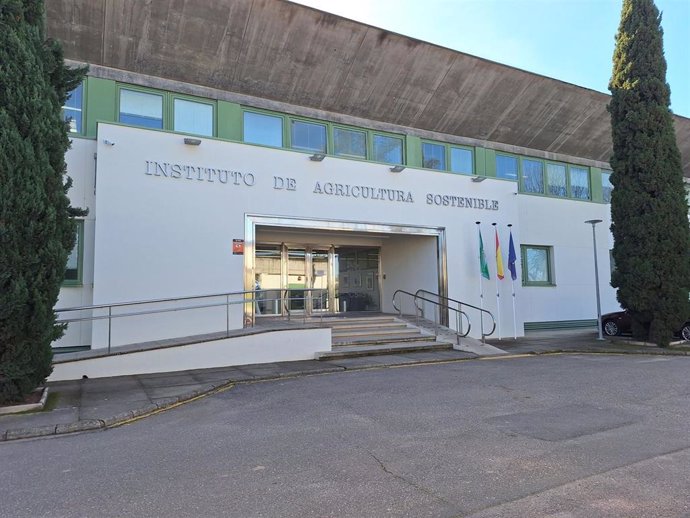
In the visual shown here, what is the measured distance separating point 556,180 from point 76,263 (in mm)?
16294

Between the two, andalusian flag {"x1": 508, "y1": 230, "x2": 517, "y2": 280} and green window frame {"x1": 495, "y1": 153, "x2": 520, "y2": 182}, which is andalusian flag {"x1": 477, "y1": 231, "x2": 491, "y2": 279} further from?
green window frame {"x1": 495, "y1": 153, "x2": 520, "y2": 182}

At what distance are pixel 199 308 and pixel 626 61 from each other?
13.9 metres

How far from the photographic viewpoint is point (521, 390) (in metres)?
8.13

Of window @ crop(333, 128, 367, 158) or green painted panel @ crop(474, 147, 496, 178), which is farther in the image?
green painted panel @ crop(474, 147, 496, 178)

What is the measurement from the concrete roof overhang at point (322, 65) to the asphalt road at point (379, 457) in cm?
874

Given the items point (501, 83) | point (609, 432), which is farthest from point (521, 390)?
point (501, 83)

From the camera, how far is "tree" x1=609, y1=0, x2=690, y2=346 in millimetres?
14328

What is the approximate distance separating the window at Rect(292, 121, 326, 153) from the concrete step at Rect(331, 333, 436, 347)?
17.5ft

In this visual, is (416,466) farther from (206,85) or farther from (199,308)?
(206,85)

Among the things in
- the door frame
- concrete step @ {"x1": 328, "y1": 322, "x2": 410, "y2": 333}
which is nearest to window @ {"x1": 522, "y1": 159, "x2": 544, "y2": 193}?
the door frame

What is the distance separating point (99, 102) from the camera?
11945mm

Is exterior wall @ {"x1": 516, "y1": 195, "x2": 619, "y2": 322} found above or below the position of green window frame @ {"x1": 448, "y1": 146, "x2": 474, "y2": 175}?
below

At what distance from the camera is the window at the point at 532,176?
1862 cm

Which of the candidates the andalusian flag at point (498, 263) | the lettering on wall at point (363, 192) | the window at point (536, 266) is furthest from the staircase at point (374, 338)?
the window at point (536, 266)
